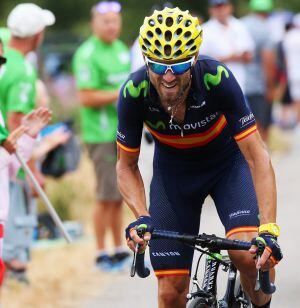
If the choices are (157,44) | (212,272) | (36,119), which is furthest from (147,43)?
(36,119)

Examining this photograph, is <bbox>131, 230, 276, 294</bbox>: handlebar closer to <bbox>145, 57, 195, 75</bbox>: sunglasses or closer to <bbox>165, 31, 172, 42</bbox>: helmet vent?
<bbox>145, 57, 195, 75</bbox>: sunglasses

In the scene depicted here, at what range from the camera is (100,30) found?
10578mm

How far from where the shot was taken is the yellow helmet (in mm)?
5980

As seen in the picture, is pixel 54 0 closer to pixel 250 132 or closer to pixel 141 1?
pixel 141 1

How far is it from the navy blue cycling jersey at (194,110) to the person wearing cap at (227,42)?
20.8ft

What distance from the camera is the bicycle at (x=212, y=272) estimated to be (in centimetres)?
579

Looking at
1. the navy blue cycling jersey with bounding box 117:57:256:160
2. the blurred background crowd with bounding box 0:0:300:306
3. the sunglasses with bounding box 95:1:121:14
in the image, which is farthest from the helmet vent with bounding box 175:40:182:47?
the sunglasses with bounding box 95:1:121:14

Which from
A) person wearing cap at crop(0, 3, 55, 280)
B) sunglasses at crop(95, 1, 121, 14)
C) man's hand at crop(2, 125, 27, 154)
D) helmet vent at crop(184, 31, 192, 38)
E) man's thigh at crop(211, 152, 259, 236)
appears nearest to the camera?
helmet vent at crop(184, 31, 192, 38)

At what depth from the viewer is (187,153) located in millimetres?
6719

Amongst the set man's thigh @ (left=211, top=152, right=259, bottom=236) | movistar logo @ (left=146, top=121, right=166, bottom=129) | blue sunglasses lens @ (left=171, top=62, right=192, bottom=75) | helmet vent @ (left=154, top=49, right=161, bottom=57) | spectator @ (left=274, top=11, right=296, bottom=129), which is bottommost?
spectator @ (left=274, top=11, right=296, bottom=129)

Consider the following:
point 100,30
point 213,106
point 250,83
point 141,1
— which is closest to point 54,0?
point 141,1

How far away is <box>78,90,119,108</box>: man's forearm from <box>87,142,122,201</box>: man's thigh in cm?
39

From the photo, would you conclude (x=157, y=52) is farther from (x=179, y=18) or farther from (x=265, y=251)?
(x=265, y=251)

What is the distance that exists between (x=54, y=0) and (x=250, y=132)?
89.0 ft
